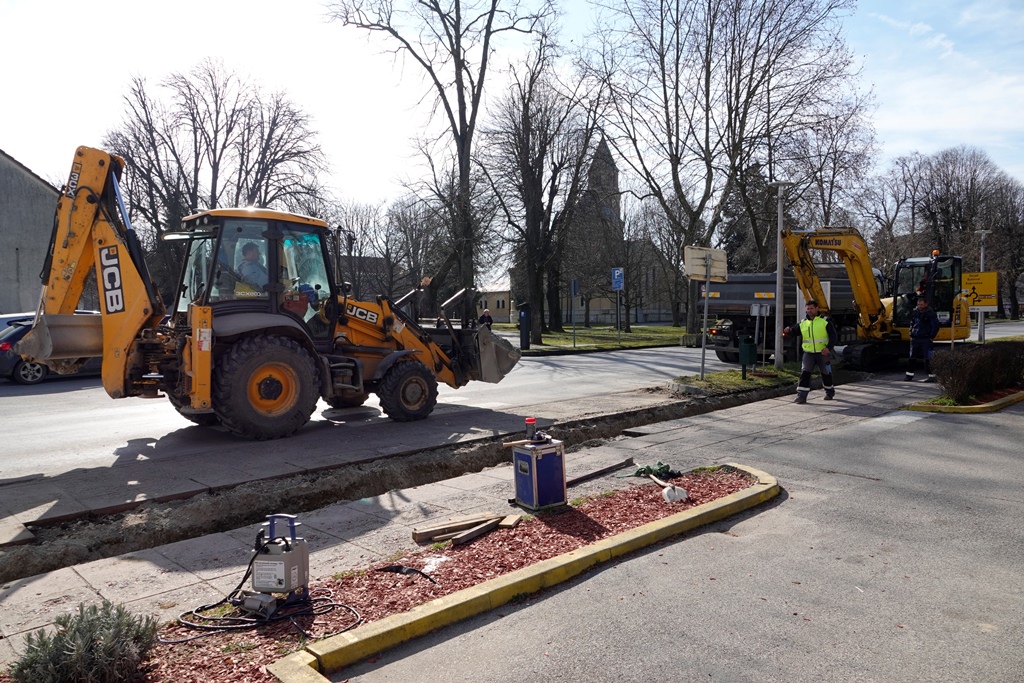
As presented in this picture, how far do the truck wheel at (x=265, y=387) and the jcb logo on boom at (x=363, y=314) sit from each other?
1464 millimetres

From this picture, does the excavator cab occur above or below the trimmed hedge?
above

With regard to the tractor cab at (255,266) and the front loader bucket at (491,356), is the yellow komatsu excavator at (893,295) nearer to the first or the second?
the front loader bucket at (491,356)

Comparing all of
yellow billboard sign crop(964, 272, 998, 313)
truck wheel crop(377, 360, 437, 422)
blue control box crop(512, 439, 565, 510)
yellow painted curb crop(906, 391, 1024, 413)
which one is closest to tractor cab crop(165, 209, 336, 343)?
truck wheel crop(377, 360, 437, 422)

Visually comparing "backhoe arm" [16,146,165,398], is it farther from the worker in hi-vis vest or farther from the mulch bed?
the worker in hi-vis vest

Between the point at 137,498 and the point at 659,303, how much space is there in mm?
79414

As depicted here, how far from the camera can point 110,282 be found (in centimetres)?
852

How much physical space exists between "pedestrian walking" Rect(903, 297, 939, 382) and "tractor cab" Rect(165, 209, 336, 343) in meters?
13.4

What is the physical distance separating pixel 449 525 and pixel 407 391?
17.2 ft

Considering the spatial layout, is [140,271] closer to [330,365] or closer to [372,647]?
[330,365]

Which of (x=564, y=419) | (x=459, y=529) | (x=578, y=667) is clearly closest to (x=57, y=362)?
(x=459, y=529)

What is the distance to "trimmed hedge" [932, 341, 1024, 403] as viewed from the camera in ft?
40.0

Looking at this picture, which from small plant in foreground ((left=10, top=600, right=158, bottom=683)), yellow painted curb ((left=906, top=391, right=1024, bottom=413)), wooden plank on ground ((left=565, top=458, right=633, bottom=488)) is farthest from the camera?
yellow painted curb ((left=906, top=391, right=1024, bottom=413))

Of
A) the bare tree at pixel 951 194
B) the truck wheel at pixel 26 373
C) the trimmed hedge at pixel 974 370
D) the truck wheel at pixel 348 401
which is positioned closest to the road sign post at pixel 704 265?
the trimmed hedge at pixel 974 370

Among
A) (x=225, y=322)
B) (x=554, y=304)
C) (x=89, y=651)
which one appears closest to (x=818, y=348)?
(x=225, y=322)
